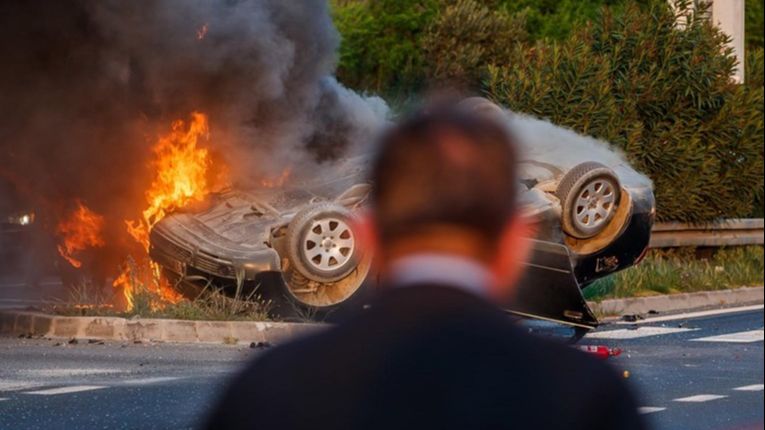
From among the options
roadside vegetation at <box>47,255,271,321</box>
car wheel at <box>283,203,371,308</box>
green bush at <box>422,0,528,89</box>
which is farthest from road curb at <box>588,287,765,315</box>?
green bush at <box>422,0,528,89</box>

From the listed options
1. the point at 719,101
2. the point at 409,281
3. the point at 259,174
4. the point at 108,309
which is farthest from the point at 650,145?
the point at 409,281

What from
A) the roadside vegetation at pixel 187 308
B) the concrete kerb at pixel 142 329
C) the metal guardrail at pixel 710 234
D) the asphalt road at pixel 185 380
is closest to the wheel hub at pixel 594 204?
the asphalt road at pixel 185 380

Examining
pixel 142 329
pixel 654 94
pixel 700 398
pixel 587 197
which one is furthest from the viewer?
pixel 654 94

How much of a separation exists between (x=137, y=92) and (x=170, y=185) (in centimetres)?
134

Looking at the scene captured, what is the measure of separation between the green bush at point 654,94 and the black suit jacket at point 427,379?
13.8 meters

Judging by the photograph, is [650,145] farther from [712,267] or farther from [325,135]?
[325,135]

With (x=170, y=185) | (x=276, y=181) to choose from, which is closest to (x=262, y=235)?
(x=276, y=181)

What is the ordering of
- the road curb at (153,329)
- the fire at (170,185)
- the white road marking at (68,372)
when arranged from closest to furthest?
the white road marking at (68,372), the road curb at (153,329), the fire at (170,185)

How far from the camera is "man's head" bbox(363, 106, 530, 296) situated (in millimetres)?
2150

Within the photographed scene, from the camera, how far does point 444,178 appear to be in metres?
2.15

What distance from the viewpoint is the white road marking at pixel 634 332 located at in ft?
41.0

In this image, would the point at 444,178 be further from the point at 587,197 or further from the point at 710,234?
the point at 710,234

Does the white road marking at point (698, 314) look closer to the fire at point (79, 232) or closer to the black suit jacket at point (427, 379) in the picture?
the fire at point (79, 232)

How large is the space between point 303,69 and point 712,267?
491 centimetres
